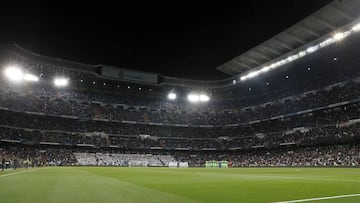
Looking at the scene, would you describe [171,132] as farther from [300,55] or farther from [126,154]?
[300,55]

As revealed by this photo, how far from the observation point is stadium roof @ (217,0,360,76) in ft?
147

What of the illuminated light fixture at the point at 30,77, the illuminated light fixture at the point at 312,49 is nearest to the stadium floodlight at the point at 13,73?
the illuminated light fixture at the point at 30,77

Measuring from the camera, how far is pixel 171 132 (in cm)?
8438

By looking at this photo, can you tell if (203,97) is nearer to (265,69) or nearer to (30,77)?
(265,69)

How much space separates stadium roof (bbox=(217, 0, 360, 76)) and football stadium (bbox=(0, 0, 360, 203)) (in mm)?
183

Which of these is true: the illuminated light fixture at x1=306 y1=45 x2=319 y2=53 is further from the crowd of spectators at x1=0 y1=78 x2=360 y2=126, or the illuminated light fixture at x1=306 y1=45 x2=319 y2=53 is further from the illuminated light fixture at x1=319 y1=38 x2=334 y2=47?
the crowd of spectators at x1=0 y1=78 x2=360 y2=126

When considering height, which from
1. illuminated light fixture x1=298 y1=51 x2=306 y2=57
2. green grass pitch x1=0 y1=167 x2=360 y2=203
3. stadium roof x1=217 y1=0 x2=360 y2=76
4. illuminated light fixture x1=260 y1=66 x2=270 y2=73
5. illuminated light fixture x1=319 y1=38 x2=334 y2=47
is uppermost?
stadium roof x1=217 y1=0 x2=360 y2=76

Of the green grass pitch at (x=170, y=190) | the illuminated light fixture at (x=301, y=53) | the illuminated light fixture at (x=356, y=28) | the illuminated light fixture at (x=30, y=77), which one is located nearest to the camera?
the green grass pitch at (x=170, y=190)

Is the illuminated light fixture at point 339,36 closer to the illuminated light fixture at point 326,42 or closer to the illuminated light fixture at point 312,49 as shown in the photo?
the illuminated light fixture at point 326,42

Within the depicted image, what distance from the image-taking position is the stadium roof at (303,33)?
44.7 meters

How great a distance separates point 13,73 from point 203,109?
50.7m

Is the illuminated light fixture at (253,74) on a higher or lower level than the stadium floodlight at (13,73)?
higher

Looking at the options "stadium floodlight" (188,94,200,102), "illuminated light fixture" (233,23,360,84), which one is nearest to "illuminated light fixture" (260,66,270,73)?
"illuminated light fixture" (233,23,360,84)

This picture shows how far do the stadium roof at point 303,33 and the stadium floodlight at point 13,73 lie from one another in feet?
142
